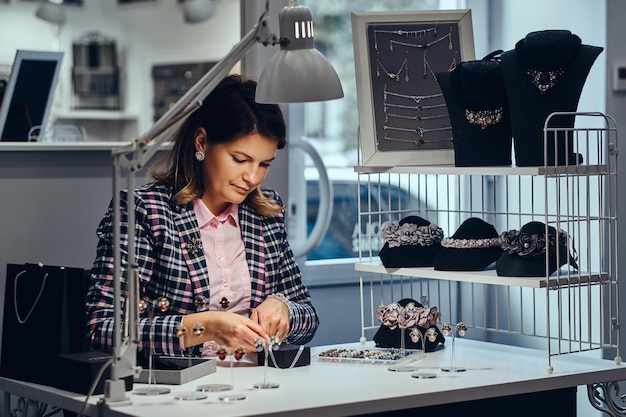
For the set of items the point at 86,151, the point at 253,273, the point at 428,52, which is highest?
the point at 428,52

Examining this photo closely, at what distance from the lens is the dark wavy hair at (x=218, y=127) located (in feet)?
8.43

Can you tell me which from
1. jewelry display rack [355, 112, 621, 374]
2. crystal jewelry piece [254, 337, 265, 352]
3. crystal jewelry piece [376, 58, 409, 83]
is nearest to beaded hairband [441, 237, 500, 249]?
crystal jewelry piece [376, 58, 409, 83]

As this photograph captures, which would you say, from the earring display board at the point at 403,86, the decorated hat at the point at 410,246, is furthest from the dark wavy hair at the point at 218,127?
the decorated hat at the point at 410,246

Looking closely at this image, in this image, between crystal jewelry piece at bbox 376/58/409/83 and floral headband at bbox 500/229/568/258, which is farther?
crystal jewelry piece at bbox 376/58/409/83

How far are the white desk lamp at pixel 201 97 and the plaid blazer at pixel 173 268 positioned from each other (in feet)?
0.78

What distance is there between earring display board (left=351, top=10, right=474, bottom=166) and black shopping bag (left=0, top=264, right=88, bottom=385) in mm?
846

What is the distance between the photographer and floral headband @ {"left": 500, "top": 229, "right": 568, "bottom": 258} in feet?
7.97

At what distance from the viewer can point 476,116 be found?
2549 mm

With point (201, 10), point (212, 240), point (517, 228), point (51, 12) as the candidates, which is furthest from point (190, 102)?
point (517, 228)

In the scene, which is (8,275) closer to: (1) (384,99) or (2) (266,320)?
(2) (266,320)

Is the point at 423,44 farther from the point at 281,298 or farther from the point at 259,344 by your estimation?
the point at 259,344

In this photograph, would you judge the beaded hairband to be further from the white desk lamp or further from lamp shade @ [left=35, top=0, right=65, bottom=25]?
lamp shade @ [left=35, top=0, right=65, bottom=25]

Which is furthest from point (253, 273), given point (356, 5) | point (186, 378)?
point (356, 5)

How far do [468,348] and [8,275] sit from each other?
1.11 m
